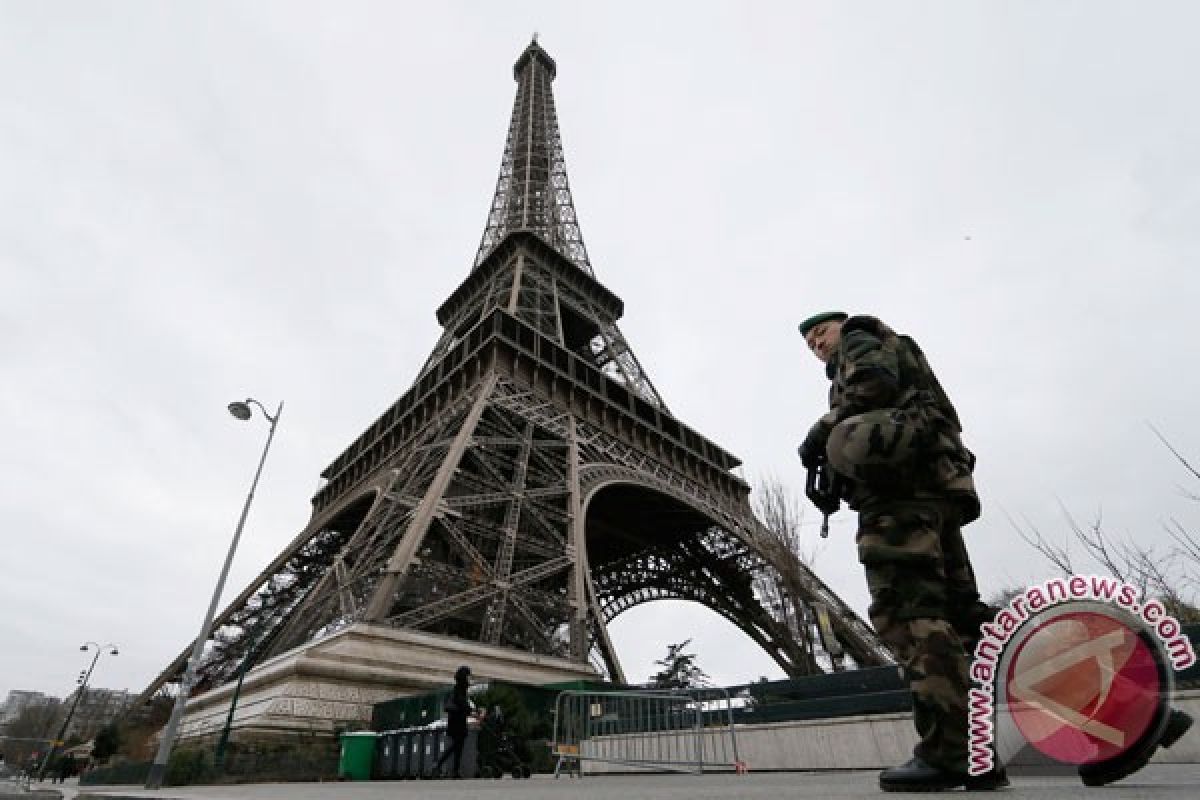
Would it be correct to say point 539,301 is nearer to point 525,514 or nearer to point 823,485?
point 525,514

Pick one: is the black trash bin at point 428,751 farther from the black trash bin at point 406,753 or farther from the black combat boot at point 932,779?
the black combat boot at point 932,779

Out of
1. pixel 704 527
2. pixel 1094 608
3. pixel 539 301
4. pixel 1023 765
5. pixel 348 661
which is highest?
pixel 539 301

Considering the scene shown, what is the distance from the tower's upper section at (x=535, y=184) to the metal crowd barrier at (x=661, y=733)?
103 ft

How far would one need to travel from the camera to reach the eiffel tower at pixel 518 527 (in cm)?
1468

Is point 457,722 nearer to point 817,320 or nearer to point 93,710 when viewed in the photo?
point 817,320

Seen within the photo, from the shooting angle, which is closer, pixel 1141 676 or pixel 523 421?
pixel 1141 676

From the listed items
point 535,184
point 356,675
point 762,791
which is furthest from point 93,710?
point 762,791

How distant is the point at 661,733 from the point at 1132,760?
605 cm

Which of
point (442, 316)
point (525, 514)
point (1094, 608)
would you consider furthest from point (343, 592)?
point (442, 316)

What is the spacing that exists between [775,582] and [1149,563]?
13.8 meters

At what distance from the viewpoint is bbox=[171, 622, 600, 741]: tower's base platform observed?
1136 centimetres

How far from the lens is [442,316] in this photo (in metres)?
39.8

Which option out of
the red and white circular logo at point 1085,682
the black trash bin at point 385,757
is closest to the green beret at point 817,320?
the red and white circular logo at point 1085,682

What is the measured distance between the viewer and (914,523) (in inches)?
97.9
